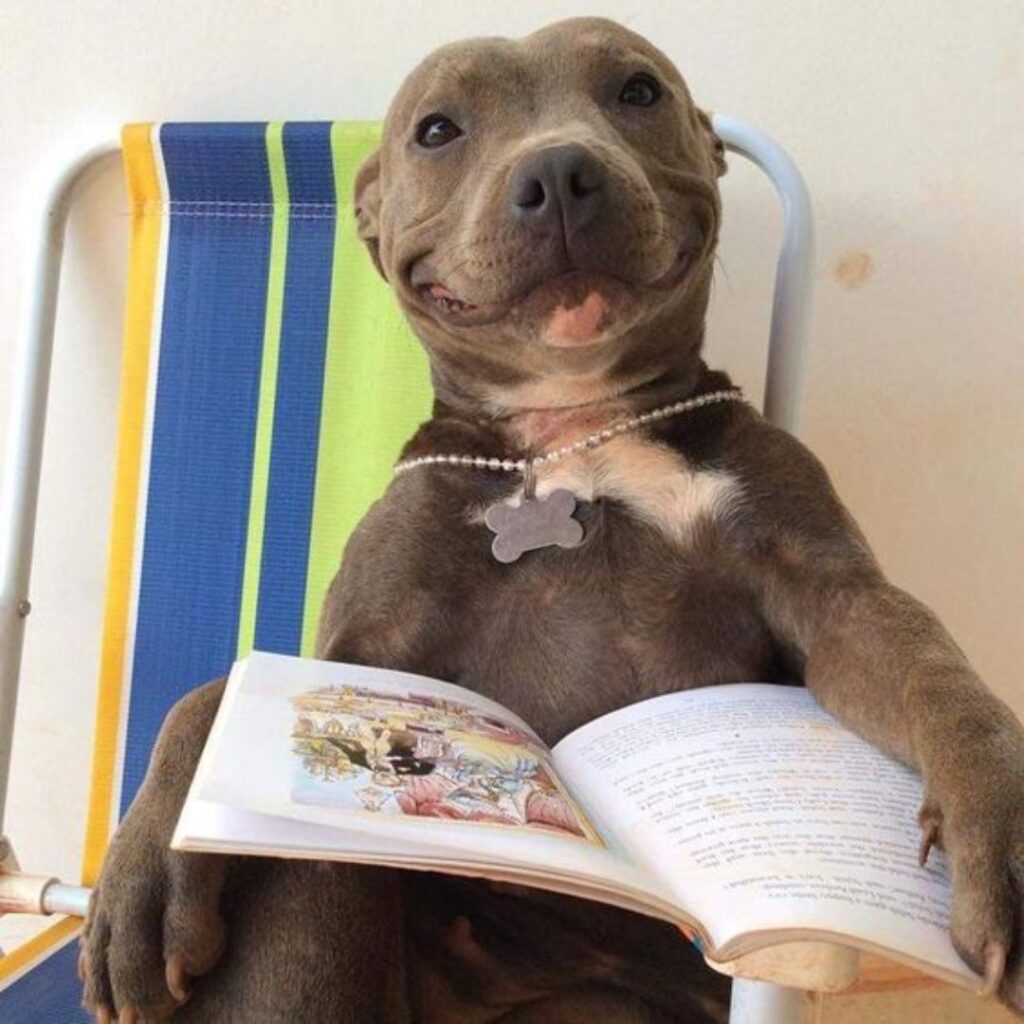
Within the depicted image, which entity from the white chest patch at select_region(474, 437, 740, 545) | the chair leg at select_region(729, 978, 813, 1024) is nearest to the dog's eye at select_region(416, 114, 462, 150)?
the white chest patch at select_region(474, 437, 740, 545)

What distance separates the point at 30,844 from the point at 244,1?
4.72 feet

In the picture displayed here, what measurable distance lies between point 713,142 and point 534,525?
0.56 m

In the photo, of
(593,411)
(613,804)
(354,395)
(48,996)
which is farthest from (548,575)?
(48,996)

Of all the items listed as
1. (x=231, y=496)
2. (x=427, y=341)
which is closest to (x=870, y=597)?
(x=427, y=341)

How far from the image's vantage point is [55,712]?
1.98m

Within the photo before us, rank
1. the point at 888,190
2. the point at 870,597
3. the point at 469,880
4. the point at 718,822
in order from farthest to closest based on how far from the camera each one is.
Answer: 1. the point at 888,190
2. the point at 469,880
3. the point at 870,597
4. the point at 718,822

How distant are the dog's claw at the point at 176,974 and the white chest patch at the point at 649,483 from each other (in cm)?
54

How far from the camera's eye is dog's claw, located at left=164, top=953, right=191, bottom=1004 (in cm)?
88

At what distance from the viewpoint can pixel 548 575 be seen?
3.81 feet

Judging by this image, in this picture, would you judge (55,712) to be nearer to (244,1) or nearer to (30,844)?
(30,844)

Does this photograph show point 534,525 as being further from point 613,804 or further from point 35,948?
point 35,948

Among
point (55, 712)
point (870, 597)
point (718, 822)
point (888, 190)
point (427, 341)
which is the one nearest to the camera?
point (718, 822)

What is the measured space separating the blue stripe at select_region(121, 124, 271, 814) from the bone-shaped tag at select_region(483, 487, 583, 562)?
2.29 ft

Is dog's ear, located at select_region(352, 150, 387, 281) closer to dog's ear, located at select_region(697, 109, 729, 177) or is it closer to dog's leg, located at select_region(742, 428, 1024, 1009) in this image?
dog's ear, located at select_region(697, 109, 729, 177)
